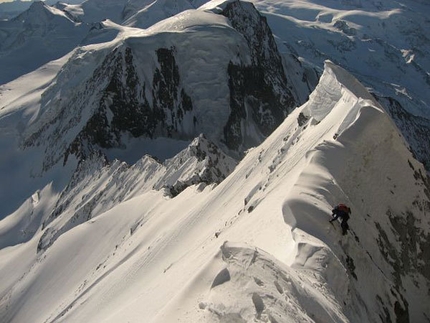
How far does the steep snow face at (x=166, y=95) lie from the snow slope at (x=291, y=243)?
42.2 meters

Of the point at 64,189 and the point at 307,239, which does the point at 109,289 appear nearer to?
the point at 307,239

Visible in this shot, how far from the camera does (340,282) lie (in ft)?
52.1

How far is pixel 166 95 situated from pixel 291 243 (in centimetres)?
7424

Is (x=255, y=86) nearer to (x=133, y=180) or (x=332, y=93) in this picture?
(x=133, y=180)

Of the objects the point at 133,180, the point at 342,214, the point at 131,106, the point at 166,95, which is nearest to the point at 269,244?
the point at 342,214

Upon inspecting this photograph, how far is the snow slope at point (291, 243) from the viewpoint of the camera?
1392cm

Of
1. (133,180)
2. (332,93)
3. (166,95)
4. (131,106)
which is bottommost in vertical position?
(131,106)

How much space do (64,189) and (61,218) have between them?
11957mm

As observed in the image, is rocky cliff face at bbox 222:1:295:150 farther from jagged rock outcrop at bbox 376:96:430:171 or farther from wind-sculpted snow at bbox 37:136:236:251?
jagged rock outcrop at bbox 376:96:430:171

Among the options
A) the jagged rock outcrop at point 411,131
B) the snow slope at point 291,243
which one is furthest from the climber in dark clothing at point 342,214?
the jagged rock outcrop at point 411,131

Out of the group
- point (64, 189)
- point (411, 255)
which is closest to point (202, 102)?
point (64, 189)

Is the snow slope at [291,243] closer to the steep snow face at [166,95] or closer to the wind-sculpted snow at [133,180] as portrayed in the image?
the wind-sculpted snow at [133,180]

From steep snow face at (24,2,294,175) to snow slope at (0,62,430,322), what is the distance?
4219 cm

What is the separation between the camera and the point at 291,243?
682 inches
